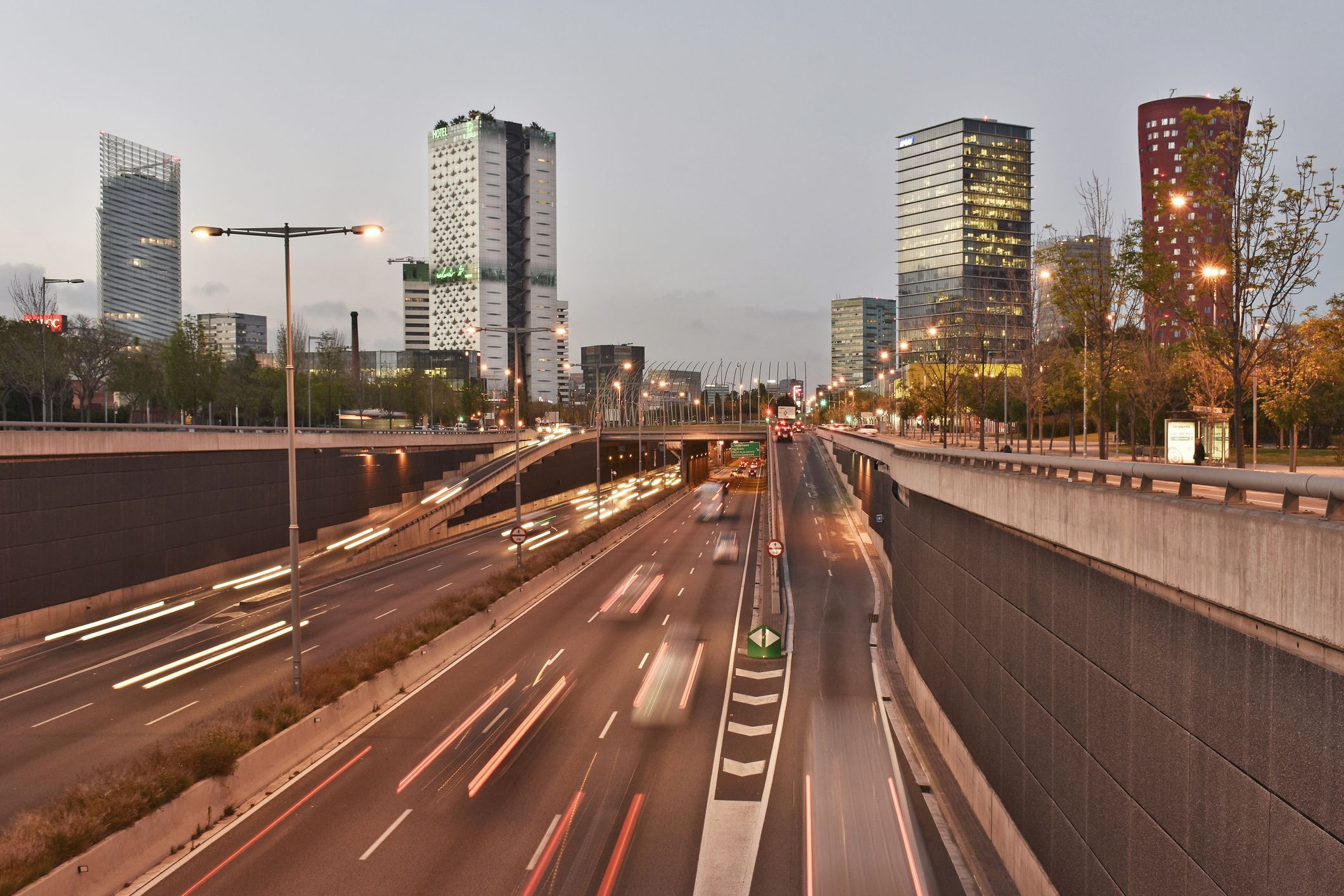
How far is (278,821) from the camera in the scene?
1695 centimetres

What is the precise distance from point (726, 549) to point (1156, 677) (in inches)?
1980

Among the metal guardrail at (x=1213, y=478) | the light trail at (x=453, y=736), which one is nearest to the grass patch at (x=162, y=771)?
the light trail at (x=453, y=736)

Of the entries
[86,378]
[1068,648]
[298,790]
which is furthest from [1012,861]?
[86,378]

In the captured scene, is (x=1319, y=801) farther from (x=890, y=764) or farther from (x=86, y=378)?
(x=86, y=378)

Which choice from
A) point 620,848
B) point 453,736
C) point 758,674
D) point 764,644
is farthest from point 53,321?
point 620,848

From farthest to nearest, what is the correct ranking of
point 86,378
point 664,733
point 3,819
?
point 86,378 < point 664,733 < point 3,819

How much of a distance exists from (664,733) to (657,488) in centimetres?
9220

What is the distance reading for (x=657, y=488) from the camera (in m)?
115

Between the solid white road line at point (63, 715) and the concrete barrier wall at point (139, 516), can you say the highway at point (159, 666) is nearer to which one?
the solid white road line at point (63, 715)

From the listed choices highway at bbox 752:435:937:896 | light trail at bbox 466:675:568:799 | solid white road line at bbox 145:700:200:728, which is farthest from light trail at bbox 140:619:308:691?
highway at bbox 752:435:937:896

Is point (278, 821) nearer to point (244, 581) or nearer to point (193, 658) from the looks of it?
point (193, 658)

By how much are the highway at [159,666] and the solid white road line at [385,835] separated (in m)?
7.52

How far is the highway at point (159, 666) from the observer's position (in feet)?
67.2

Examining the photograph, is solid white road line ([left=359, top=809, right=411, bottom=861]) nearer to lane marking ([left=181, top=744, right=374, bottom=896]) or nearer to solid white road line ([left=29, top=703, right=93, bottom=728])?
lane marking ([left=181, top=744, right=374, bottom=896])
